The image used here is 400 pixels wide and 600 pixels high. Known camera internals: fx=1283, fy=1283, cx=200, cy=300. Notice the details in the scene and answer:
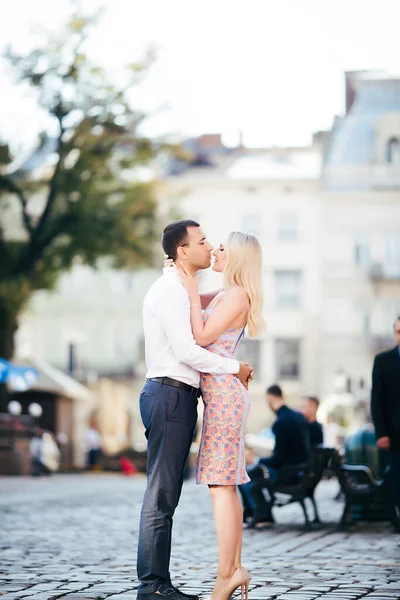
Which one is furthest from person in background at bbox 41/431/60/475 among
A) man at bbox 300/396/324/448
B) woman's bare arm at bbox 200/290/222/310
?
woman's bare arm at bbox 200/290/222/310

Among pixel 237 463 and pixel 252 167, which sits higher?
pixel 252 167

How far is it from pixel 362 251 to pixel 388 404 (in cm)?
4645

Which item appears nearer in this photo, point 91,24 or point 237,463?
point 237,463

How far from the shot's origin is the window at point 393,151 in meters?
56.8

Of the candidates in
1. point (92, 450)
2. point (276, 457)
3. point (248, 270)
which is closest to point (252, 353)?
point (92, 450)

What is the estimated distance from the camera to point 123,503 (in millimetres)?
17984

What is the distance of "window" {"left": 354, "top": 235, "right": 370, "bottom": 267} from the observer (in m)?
56.1

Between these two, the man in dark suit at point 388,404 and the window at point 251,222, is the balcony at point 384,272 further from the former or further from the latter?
the man in dark suit at point 388,404

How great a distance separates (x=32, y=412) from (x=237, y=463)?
112 ft

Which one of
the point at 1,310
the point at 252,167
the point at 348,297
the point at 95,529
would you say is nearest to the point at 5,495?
the point at 95,529

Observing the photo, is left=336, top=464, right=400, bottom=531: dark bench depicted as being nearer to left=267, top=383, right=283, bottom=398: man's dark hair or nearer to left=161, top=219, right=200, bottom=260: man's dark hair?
left=267, top=383, right=283, bottom=398: man's dark hair

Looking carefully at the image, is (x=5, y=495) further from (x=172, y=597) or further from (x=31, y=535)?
(x=172, y=597)

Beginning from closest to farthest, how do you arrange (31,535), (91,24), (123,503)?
(31,535), (123,503), (91,24)

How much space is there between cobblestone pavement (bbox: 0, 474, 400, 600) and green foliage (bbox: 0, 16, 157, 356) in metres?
16.7
